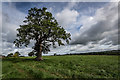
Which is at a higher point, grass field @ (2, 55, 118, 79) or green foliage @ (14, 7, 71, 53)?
green foliage @ (14, 7, 71, 53)

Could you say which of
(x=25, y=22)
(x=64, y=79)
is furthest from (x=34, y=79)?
(x=25, y=22)

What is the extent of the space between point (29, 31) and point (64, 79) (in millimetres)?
21990

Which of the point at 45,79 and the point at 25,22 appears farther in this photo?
the point at 25,22

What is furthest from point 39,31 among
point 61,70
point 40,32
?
point 61,70

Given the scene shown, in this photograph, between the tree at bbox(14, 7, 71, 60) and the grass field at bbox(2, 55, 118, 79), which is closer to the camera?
the grass field at bbox(2, 55, 118, 79)

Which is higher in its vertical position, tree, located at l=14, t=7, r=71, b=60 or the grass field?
tree, located at l=14, t=7, r=71, b=60

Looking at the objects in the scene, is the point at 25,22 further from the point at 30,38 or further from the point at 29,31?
the point at 30,38

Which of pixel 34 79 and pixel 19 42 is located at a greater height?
pixel 19 42

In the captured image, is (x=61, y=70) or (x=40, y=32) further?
(x=40, y=32)

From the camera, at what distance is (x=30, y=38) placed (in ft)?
82.2

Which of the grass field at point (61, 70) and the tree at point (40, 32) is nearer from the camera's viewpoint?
the grass field at point (61, 70)

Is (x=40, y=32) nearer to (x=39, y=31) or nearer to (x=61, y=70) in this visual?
(x=39, y=31)

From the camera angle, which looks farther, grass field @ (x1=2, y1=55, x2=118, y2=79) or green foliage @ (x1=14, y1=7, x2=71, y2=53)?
green foliage @ (x1=14, y1=7, x2=71, y2=53)

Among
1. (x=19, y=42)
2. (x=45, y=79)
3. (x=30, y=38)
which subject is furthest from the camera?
(x=30, y=38)
